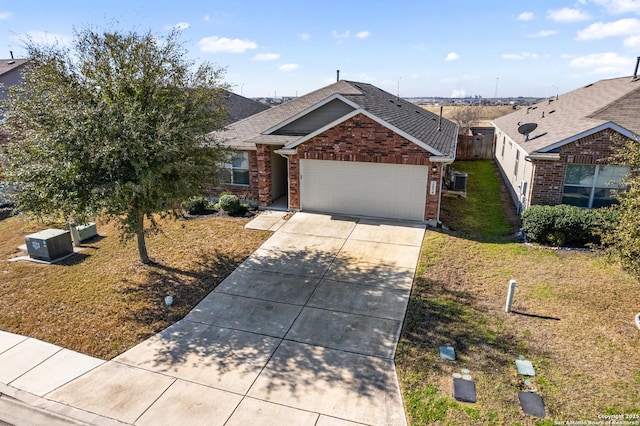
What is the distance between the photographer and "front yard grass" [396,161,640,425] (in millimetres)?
6617

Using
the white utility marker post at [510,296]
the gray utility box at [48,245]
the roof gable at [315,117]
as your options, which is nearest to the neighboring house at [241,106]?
the roof gable at [315,117]

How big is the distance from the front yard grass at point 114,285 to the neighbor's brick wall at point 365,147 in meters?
3.96

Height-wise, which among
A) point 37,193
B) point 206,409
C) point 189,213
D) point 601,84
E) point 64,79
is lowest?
point 206,409

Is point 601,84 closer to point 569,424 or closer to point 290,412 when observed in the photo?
point 569,424

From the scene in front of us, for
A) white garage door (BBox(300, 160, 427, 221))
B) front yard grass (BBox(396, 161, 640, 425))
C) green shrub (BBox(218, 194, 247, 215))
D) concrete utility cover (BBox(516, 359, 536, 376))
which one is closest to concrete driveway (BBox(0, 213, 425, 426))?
front yard grass (BBox(396, 161, 640, 425))

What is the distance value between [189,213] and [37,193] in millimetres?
7804

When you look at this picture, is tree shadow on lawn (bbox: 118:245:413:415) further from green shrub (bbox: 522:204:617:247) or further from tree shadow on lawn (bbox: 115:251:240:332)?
green shrub (bbox: 522:204:617:247)

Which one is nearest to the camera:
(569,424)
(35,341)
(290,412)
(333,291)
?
(569,424)

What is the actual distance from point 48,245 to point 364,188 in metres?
10.8

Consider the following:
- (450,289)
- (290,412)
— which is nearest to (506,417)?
(290,412)

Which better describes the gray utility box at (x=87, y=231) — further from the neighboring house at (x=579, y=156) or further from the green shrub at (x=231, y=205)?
the neighboring house at (x=579, y=156)

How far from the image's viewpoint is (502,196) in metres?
19.3

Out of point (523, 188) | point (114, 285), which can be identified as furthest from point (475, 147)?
point (114, 285)

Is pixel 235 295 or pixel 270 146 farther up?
pixel 270 146
